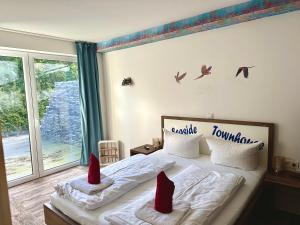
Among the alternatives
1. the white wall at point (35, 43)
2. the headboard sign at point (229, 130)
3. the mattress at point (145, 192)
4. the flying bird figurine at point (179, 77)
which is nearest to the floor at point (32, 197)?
the mattress at point (145, 192)

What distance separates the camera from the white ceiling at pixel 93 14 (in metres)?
2.26

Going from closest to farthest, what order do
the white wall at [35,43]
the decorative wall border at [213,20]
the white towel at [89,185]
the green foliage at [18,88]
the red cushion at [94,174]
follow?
the white towel at [89,185] → the red cushion at [94,174] → the decorative wall border at [213,20] → the white wall at [35,43] → the green foliage at [18,88]

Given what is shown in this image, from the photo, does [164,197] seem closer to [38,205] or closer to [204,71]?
[204,71]

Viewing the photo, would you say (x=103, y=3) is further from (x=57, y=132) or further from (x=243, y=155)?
(x=57, y=132)

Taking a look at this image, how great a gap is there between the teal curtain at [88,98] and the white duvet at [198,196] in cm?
235

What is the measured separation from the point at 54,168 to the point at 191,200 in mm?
2937

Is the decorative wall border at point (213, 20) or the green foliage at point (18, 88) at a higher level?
the decorative wall border at point (213, 20)

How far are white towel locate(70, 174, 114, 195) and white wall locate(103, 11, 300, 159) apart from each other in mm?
1581

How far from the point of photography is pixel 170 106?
3322 mm

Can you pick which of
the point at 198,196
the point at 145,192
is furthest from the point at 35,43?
the point at 198,196

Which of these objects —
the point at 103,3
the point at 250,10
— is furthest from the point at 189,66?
the point at 103,3

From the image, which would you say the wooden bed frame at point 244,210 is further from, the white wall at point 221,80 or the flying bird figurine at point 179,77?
the flying bird figurine at point 179,77

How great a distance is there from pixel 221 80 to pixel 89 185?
1.98 meters

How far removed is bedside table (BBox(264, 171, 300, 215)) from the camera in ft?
6.97
